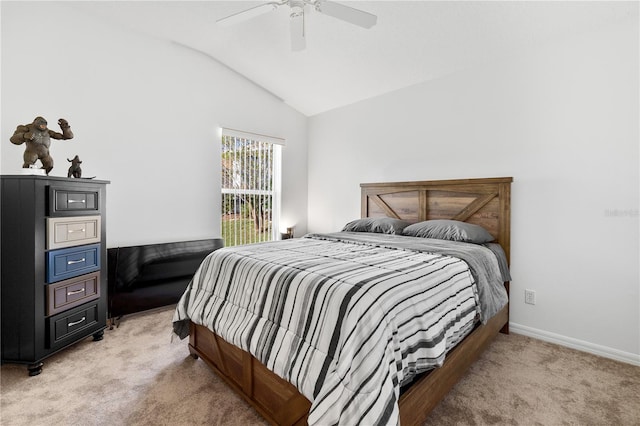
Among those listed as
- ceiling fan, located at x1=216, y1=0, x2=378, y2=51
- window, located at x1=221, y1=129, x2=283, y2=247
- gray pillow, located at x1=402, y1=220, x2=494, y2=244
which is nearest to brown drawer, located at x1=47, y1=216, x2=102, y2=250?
window, located at x1=221, y1=129, x2=283, y2=247

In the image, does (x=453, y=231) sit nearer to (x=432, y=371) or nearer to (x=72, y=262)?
(x=432, y=371)

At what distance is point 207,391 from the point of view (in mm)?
1798

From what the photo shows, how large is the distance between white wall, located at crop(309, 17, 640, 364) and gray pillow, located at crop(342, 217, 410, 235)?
699 mm

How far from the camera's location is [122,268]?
293 cm

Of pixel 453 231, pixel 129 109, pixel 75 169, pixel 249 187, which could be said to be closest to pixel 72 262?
pixel 75 169

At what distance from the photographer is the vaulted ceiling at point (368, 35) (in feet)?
7.44

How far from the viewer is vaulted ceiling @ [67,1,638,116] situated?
7.44 feet

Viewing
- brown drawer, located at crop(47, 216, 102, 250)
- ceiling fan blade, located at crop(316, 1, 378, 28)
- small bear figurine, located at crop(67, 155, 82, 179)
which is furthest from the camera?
small bear figurine, located at crop(67, 155, 82, 179)

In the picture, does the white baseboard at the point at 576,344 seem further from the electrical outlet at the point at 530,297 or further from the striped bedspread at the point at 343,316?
the striped bedspread at the point at 343,316

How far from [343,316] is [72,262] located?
219 centimetres

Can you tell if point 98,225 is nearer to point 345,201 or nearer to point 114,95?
point 114,95

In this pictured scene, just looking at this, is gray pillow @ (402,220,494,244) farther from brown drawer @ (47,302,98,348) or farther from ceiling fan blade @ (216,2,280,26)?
brown drawer @ (47,302,98,348)

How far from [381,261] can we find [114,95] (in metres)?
3.06

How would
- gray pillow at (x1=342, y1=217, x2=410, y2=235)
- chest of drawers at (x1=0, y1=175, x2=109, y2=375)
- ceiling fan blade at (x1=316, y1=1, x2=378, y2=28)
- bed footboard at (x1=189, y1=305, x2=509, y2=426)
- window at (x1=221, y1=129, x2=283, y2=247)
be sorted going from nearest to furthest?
bed footboard at (x1=189, y1=305, x2=509, y2=426), ceiling fan blade at (x1=316, y1=1, x2=378, y2=28), chest of drawers at (x1=0, y1=175, x2=109, y2=375), gray pillow at (x1=342, y1=217, x2=410, y2=235), window at (x1=221, y1=129, x2=283, y2=247)
